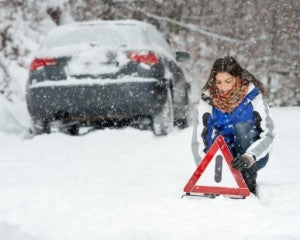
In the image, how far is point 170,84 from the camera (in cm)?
847

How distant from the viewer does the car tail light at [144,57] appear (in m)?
7.95

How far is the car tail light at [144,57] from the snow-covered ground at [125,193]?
99cm

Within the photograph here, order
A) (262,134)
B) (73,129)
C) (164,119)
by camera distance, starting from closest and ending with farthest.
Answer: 1. (262,134)
2. (164,119)
3. (73,129)

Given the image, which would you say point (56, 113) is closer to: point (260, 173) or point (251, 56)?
point (260, 173)

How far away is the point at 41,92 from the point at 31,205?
3375 millimetres

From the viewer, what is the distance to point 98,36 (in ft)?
27.6

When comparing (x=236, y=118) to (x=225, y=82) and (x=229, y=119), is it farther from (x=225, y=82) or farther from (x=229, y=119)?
(x=225, y=82)

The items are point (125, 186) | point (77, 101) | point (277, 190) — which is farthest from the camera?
point (77, 101)

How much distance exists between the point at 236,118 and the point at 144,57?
320 centimetres

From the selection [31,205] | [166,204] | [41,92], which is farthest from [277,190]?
[41,92]

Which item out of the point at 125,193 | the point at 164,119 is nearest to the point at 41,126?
the point at 164,119

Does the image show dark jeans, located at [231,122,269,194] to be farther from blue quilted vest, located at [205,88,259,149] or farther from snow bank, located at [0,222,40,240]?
snow bank, located at [0,222,40,240]

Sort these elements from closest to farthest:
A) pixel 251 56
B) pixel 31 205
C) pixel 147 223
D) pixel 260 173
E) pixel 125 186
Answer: pixel 147 223 < pixel 31 205 < pixel 125 186 < pixel 260 173 < pixel 251 56

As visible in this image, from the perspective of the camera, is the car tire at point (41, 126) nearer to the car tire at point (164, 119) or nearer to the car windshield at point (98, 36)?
the car windshield at point (98, 36)
